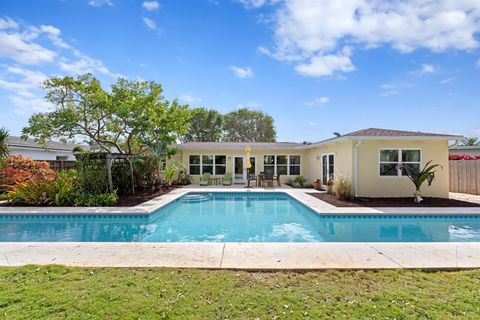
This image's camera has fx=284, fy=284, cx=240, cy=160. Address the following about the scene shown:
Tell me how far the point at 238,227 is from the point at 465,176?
1263cm

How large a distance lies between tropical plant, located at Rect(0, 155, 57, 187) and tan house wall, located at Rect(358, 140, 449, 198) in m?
13.4

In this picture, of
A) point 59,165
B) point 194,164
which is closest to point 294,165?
point 194,164

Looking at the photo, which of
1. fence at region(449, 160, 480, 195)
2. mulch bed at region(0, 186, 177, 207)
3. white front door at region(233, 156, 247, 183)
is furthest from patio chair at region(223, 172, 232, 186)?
fence at region(449, 160, 480, 195)

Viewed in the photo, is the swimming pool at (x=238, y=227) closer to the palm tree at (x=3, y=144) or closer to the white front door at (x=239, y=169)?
the palm tree at (x=3, y=144)

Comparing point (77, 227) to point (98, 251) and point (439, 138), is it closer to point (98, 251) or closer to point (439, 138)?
point (98, 251)

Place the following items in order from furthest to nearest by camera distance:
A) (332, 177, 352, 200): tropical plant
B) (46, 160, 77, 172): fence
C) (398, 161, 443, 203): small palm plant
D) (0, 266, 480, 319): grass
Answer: (46, 160, 77, 172): fence → (332, 177, 352, 200): tropical plant → (398, 161, 443, 203): small palm plant → (0, 266, 480, 319): grass

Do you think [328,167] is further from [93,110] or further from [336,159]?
[93,110]

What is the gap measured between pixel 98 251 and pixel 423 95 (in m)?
19.9

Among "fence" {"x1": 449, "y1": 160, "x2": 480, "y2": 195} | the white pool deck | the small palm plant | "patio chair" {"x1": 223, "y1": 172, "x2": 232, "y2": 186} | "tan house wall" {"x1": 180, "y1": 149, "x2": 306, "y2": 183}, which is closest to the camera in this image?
the white pool deck

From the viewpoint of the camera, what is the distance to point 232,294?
11.5ft

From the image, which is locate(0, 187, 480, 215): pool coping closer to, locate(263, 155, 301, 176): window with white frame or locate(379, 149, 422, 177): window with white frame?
locate(379, 149, 422, 177): window with white frame

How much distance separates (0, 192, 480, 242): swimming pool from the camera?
725 centimetres

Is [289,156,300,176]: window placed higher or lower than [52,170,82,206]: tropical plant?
higher

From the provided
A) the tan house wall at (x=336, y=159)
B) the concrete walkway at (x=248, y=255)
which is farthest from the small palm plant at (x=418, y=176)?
the concrete walkway at (x=248, y=255)
